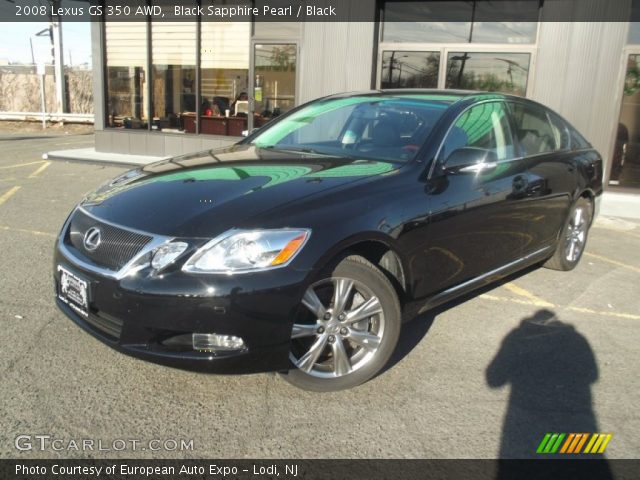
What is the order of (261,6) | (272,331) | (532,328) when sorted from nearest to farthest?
(272,331), (532,328), (261,6)

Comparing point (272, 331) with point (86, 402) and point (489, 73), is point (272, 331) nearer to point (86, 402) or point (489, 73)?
point (86, 402)

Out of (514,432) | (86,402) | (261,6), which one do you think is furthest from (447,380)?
(261,6)

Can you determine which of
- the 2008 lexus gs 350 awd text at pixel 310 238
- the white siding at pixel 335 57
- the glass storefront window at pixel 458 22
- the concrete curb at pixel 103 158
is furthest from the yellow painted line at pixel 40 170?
the 2008 lexus gs 350 awd text at pixel 310 238

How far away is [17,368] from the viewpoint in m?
3.08

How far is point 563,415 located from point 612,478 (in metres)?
0.46

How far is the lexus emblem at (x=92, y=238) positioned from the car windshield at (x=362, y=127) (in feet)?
5.00

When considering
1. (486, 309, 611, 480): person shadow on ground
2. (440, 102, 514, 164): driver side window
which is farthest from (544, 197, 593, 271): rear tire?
(440, 102, 514, 164): driver side window

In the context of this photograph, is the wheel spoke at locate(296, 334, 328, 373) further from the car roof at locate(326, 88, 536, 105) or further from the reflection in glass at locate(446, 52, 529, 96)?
the reflection in glass at locate(446, 52, 529, 96)

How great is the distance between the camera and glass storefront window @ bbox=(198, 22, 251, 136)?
37.6ft

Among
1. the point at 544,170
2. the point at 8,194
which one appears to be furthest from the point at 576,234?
the point at 8,194

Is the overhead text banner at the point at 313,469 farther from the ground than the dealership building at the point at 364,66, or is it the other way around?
the dealership building at the point at 364,66

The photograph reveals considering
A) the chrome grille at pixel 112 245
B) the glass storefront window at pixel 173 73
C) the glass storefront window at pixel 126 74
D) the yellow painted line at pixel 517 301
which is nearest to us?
the chrome grille at pixel 112 245

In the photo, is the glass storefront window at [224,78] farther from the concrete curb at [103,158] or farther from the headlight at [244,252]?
the headlight at [244,252]

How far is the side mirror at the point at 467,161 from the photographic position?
3.41m
